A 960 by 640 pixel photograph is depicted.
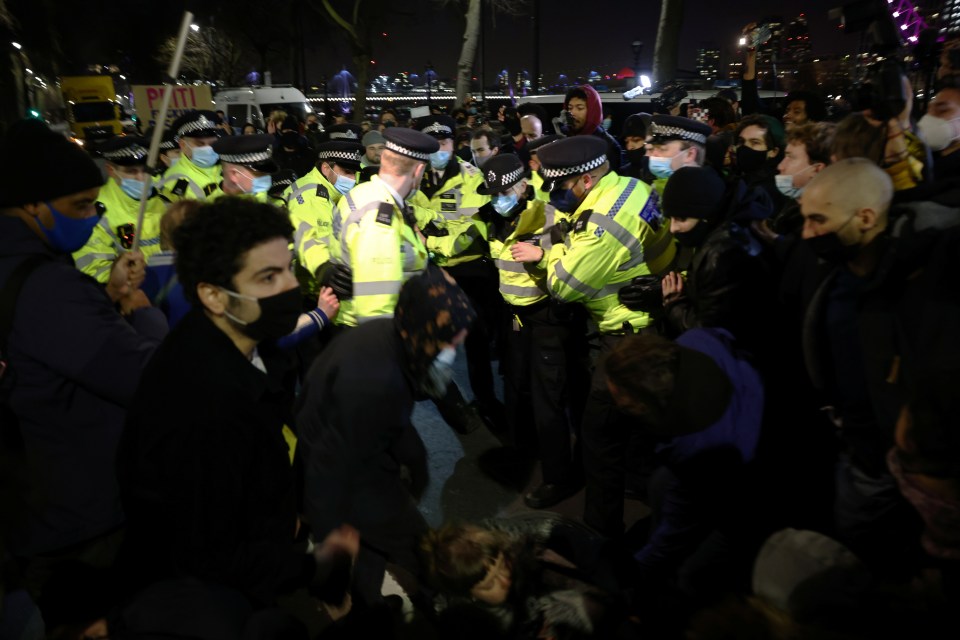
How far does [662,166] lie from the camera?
15.8 feet

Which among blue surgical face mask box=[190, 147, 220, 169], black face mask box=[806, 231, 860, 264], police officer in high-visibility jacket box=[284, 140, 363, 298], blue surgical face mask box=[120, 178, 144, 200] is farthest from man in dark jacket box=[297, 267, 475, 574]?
blue surgical face mask box=[190, 147, 220, 169]

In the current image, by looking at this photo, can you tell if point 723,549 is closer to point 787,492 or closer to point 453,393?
point 787,492

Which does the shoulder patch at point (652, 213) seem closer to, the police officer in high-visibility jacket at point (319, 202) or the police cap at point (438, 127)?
the police officer in high-visibility jacket at point (319, 202)

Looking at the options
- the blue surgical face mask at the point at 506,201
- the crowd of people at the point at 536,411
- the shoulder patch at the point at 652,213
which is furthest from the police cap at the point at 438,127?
the shoulder patch at the point at 652,213

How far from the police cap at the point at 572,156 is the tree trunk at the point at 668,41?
19065 millimetres

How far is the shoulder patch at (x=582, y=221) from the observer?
3887 millimetres

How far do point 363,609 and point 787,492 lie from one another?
2.17 m

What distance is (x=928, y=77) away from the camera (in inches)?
230

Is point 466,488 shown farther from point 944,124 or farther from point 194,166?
point 194,166

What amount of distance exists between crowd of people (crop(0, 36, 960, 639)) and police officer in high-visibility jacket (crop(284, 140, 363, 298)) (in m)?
0.49

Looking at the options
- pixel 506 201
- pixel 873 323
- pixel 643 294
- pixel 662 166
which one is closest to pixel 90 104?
pixel 506 201

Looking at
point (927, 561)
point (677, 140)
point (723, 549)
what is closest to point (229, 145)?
point (677, 140)

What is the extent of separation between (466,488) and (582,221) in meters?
2.04

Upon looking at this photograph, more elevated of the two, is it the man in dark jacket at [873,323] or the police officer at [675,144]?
the police officer at [675,144]
